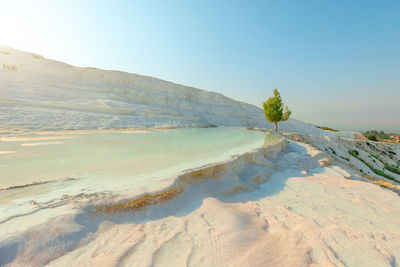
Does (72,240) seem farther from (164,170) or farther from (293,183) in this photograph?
(293,183)

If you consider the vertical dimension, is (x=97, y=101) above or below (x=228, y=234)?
above

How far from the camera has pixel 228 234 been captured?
1.93m

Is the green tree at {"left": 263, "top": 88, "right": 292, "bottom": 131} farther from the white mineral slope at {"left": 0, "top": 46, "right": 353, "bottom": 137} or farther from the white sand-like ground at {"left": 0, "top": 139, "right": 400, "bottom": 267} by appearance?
the white sand-like ground at {"left": 0, "top": 139, "right": 400, "bottom": 267}

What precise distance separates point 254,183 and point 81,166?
13.2 feet

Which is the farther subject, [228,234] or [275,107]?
[275,107]

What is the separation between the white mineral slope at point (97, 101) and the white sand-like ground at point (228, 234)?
49.2ft

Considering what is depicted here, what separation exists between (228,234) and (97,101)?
74.1ft

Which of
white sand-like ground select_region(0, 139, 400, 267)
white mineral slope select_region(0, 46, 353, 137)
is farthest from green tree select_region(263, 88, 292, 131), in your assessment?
white sand-like ground select_region(0, 139, 400, 267)

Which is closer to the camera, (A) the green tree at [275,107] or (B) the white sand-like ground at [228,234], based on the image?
(B) the white sand-like ground at [228,234]

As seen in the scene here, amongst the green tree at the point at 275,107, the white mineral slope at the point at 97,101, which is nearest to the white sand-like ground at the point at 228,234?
the white mineral slope at the point at 97,101

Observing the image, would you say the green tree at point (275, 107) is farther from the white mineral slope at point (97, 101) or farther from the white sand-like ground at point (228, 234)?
the white sand-like ground at point (228, 234)

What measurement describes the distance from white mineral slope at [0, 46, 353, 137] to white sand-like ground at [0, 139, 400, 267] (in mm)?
15011

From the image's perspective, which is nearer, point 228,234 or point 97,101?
point 228,234

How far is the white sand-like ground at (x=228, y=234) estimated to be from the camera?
1.55 metres
